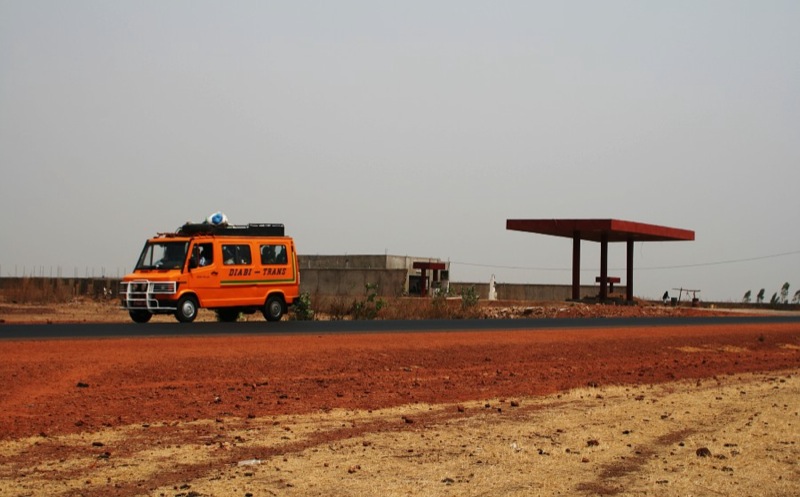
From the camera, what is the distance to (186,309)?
28.0 metres

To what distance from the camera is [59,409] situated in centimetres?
1337

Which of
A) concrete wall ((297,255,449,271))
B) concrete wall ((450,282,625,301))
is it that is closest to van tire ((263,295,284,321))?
concrete wall ((450,282,625,301))

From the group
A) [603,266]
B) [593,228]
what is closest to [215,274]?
[593,228]

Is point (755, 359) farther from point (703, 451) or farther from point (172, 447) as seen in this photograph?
point (172, 447)

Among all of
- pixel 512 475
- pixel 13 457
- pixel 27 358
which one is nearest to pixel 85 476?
pixel 13 457

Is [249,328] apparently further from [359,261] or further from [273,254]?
[359,261]

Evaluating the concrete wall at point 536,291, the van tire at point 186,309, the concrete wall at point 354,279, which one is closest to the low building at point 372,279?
the concrete wall at point 354,279

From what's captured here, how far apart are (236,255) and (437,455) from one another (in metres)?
19.3

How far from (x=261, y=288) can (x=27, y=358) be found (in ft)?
43.9

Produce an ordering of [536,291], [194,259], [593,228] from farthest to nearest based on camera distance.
Result: [536,291]
[593,228]
[194,259]

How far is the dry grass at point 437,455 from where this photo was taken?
934 centimetres

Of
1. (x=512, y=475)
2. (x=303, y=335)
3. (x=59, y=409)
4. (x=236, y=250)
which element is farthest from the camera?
(x=236, y=250)

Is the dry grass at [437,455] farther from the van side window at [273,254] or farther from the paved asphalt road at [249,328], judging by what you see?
the van side window at [273,254]

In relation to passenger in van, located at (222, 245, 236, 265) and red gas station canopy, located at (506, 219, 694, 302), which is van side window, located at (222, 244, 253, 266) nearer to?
passenger in van, located at (222, 245, 236, 265)
